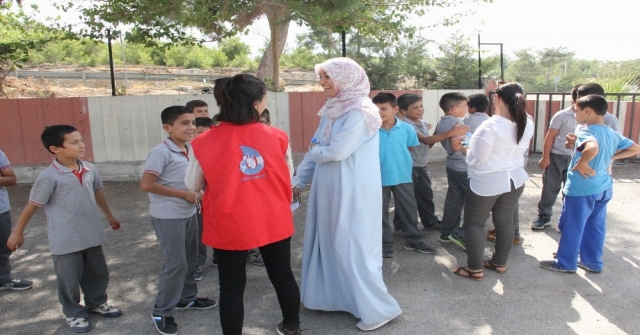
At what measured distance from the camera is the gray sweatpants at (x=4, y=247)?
13.0 feet

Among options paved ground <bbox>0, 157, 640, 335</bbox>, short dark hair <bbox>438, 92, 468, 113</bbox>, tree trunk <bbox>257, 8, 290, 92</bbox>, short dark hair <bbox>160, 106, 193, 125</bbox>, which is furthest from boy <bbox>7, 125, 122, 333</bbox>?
tree trunk <bbox>257, 8, 290, 92</bbox>

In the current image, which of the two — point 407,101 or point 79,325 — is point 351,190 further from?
point 407,101

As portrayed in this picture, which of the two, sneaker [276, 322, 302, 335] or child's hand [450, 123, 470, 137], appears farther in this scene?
child's hand [450, 123, 470, 137]

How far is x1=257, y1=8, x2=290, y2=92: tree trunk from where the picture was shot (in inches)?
277

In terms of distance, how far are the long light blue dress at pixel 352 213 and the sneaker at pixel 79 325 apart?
161 centimetres

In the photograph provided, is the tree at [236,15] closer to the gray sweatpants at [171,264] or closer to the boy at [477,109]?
the boy at [477,109]

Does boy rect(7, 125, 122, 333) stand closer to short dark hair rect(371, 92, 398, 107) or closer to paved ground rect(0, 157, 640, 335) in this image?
paved ground rect(0, 157, 640, 335)

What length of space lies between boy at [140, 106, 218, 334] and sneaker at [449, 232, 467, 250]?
2.62 meters

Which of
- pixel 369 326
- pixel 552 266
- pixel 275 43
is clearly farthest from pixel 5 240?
pixel 275 43

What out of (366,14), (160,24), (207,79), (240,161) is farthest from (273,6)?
(207,79)

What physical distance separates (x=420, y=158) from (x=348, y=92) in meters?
2.16

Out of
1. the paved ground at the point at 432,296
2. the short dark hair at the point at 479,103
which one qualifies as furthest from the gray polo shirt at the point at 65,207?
the short dark hair at the point at 479,103

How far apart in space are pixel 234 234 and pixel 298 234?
2.82m

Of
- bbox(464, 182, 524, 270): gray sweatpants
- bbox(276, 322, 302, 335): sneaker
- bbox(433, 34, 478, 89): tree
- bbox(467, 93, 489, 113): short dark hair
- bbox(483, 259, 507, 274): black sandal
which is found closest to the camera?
bbox(276, 322, 302, 335): sneaker
